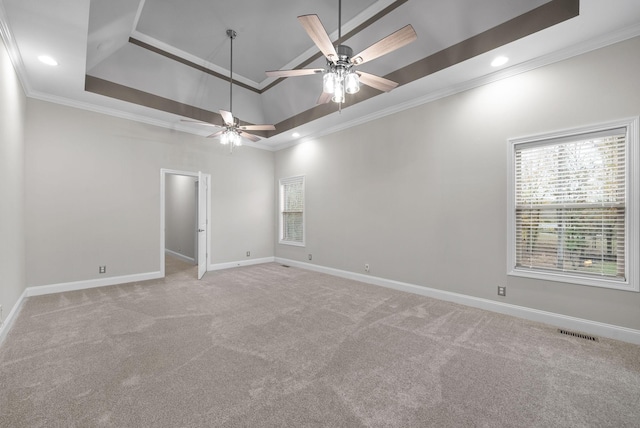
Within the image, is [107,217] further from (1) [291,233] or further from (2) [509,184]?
(2) [509,184]

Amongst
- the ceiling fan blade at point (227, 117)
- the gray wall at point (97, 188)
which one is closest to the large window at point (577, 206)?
the ceiling fan blade at point (227, 117)

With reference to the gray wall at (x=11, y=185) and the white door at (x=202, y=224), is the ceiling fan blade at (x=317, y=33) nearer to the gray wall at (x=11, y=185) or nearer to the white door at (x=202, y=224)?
the gray wall at (x=11, y=185)

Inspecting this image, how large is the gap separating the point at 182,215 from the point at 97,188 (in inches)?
118

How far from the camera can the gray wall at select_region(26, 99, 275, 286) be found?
403 cm

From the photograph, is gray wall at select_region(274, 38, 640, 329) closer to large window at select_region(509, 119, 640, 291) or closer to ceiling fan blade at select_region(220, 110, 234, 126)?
large window at select_region(509, 119, 640, 291)

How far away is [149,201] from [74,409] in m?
4.02

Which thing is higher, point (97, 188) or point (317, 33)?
point (317, 33)

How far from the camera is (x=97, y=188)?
14.8ft

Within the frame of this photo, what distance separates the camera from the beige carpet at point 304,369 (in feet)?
5.48

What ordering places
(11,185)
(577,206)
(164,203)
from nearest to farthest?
(577,206) < (11,185) < (164,203)

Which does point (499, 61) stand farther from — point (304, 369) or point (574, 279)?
point (304, 369)

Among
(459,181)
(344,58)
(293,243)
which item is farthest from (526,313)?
(293,243)

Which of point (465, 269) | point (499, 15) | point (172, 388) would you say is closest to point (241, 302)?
point (172, 388)

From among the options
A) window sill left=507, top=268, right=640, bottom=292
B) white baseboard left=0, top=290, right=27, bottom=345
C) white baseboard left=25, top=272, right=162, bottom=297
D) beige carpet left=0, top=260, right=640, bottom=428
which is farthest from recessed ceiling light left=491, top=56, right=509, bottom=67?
white baseboard left=25, top=272, right=162, bottom=297
